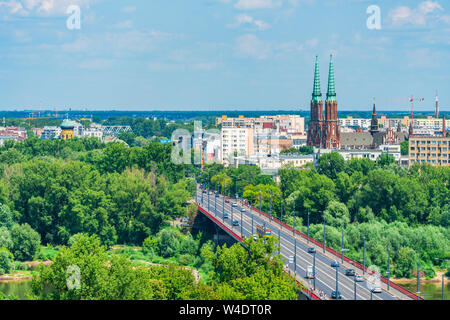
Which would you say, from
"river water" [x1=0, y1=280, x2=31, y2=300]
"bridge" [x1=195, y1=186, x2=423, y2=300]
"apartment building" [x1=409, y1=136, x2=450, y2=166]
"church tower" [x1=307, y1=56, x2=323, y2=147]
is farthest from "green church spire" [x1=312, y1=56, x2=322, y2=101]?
"river water" [x1=0, y1=280, x2=31, y2=300]

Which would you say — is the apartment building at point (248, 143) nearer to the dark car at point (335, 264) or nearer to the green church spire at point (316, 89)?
the green church spire at point (316, 89)

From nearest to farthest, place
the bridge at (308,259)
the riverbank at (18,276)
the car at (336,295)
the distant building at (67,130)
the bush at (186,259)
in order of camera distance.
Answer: the car at (336,295) < the bridge at (308,259) < the riverbank at (18,276) < the bush at (186,259) < the distant building at (67,130)

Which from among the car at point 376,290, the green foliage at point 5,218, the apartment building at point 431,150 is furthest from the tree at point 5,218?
the apartment building at point 431,150

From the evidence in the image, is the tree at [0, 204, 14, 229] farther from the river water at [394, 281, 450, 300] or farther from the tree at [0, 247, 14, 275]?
the river water at [394, 281, 450, 300]

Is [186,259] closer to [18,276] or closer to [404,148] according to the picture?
[18,276]

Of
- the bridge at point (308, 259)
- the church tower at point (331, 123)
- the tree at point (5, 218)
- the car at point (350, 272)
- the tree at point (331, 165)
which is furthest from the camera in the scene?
the church tower at point (331, 123)

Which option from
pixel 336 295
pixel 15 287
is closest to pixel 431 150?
pixel 15 287

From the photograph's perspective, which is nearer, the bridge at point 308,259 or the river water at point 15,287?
the bridge at point 308,259

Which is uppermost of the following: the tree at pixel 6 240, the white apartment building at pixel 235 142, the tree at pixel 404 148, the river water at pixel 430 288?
the white apartment building at pixel 235 142
